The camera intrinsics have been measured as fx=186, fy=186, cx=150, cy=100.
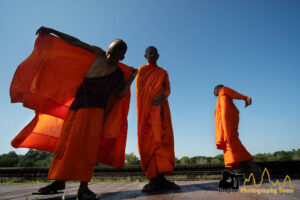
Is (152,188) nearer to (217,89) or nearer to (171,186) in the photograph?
(171,186)

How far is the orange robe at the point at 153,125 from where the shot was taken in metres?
2.72

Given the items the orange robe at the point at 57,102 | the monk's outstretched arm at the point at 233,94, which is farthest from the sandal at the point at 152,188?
the monk's outstretched arm at the point at 233,94

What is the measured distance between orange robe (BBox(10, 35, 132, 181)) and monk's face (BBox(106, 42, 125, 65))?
0.42 m

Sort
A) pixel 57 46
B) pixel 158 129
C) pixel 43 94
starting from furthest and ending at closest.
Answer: pixel 158 129 < pixel 57 46 < pixel 43 94

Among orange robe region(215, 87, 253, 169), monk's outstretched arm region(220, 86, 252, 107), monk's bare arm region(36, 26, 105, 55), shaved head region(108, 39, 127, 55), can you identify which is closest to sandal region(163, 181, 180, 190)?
orange robe region(215, 87, 253, 169)

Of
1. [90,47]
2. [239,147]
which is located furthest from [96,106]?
[239,147]

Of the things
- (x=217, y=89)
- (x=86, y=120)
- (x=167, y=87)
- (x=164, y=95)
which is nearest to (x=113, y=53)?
(x=86, y=120)

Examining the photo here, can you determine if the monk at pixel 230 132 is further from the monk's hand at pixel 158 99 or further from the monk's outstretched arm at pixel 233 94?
the monk's hand at pixel 158 99

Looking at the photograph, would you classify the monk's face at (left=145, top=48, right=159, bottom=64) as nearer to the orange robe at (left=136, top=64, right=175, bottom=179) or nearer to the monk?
the orange robe at (left=136, top=64, right=175, bottom=179)

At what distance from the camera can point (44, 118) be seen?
272 cm

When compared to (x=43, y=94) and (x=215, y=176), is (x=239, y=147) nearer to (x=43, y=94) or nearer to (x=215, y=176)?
(x=215, y=176)

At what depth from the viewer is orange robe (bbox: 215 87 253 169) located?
380cm

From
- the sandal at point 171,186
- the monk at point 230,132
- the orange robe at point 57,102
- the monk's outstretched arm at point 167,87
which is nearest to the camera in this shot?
the orange robe at point 57,102

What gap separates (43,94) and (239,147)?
370cm
